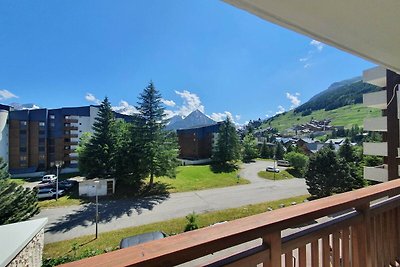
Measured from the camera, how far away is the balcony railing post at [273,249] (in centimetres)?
60

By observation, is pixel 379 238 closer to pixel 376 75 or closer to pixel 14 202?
pixel 376 75

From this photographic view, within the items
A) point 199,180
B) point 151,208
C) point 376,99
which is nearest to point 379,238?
point 376,99

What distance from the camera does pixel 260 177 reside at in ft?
58.2

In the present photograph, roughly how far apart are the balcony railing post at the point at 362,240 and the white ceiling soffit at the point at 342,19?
71 centimetres

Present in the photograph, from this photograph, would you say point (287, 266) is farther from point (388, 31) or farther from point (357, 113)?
point (357, 113)

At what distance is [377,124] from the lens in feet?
24.5

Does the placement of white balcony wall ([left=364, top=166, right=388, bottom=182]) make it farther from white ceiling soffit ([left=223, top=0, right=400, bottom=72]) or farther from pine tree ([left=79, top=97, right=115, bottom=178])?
pine tree ([left=79, top=97, right=115, bottom=178])

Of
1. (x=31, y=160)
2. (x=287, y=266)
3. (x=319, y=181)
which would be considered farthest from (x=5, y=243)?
(x=31, y=160)

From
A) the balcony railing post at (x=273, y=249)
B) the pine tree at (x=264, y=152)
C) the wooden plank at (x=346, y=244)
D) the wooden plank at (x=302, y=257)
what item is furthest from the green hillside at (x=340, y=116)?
the balcony railing post at (x=273, y=249)

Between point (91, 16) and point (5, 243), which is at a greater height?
point (91, 16)

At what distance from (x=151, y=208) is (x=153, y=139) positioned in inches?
177

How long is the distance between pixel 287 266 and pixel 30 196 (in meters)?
11.9

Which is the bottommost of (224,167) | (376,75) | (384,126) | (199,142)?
(224,167)

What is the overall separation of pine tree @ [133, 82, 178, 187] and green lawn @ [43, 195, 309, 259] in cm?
476
